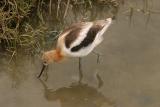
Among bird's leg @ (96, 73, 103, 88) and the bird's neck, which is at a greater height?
the bird's neck

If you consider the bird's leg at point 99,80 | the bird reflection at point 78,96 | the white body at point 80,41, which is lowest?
the bird reflection at point 78,96

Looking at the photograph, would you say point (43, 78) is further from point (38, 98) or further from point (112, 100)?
point (112, 100)

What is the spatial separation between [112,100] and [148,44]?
3.17 feet

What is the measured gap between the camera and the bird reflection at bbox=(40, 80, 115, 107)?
541 centimetres

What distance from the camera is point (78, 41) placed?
530 cm

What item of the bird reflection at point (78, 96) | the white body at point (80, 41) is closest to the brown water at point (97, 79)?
the bird reflection at point (78, 96)

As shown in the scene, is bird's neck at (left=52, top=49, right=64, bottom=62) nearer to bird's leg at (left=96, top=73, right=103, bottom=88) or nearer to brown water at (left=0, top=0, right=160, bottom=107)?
brown water at (left=0, top=0, right=160, bottom=107)

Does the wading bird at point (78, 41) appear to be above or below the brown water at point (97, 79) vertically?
above

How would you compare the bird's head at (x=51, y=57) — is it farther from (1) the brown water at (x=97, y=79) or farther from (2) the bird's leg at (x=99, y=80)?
(2) the bird's leg at (x=99, y=80)

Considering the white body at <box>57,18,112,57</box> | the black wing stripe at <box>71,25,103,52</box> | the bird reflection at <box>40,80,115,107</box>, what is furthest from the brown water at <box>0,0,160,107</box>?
the black wing stripe at <box>71,25,103,52</box>

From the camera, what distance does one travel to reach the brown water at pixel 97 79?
5.41m

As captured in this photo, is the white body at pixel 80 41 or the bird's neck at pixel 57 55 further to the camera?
the bird's neck at pixel 57 55

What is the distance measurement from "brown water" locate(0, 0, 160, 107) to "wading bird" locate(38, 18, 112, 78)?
0.22m

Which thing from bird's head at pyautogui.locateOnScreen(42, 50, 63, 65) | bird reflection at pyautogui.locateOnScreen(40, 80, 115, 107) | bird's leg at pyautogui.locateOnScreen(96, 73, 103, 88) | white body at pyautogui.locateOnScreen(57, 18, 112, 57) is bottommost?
bird reflection at pyautogui.locateOnScreen(40, 80, 115, 107)
